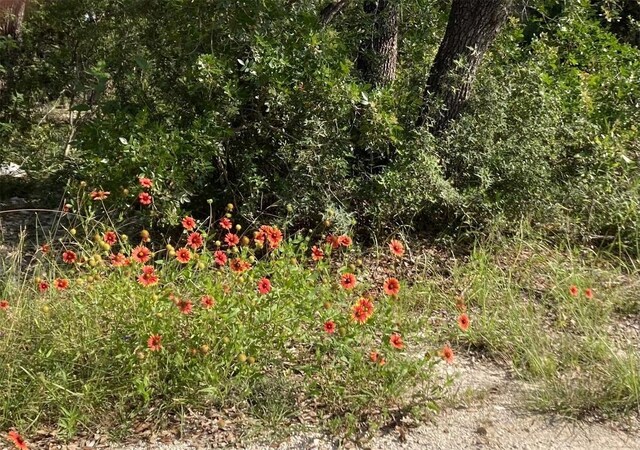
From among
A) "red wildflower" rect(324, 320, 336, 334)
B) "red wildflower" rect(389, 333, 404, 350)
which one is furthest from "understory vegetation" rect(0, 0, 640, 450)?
"red wildflower" rect(389, 333, 404, 350)

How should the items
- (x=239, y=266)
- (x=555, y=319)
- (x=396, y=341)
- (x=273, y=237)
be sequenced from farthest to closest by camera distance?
(x=555, y=319)
(x=273, y=237)
(x=239, y=266)
(x=396, y=341)

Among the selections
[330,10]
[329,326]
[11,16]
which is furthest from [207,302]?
[11,16]

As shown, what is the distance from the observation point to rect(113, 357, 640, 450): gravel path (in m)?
2.85

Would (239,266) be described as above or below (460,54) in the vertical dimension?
below

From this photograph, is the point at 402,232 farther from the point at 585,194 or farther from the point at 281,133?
the point at 585,194

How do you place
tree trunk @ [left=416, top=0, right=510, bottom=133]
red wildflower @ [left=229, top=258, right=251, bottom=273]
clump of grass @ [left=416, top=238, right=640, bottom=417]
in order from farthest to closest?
1. tree trunk @ [left=416, top=0, right=510, bottom=133]
2. clump of grass @ [left=416, top=238, right=640, bottom=417]
3. red wildflower @ [left=229, top=258, right=251, bottom=273]

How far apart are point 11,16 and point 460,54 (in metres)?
3.43

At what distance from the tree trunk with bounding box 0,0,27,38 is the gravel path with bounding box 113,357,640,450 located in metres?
3.59

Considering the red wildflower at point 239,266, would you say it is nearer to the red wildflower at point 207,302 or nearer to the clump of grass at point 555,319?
the red wildflower at point 207,302

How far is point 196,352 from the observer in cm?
287

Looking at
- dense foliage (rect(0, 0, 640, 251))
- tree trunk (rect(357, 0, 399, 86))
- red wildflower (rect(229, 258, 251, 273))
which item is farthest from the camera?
tree trunk (rect(357, 0, 399, 86))

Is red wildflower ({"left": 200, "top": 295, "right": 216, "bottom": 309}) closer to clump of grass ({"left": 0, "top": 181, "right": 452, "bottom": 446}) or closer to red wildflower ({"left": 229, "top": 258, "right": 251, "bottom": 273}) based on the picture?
clump of grass ({"left": 0, "top": 181, "right": 452, "bottom": 446})

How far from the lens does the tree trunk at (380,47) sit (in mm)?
5141

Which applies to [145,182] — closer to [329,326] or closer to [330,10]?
[329,326]
